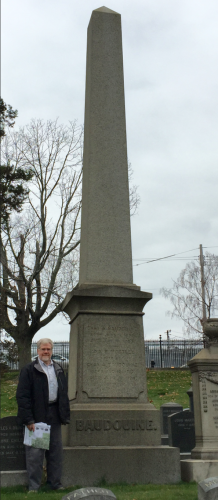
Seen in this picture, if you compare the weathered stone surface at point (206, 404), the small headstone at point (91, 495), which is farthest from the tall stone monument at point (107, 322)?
the small headstone at point (91, 495)

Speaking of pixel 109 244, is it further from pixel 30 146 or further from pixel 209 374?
pixel 30 146

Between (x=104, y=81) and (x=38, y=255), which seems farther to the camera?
(x=38, y=255)

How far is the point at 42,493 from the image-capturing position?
247 inches

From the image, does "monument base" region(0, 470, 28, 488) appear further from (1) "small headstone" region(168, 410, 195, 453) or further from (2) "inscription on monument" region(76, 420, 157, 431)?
(1) "small headstone" region(168, 410, 195, 453)


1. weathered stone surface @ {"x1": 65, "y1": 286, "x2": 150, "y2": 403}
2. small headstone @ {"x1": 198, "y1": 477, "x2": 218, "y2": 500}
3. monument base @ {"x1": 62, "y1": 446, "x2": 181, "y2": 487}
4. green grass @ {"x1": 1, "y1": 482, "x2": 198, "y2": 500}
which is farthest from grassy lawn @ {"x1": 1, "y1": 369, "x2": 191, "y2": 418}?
small headstone @ {"x1": 198, "y1": 477, "x2": 218, "y2": 500}

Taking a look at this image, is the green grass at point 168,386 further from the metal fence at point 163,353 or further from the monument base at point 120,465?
the monument base at point 120,465

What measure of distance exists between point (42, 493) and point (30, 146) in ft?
76.1

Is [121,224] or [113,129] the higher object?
[113,129]

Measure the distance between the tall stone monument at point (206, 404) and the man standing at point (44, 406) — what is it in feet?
5.79

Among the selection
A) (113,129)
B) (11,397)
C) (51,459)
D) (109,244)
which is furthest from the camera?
(11,397)

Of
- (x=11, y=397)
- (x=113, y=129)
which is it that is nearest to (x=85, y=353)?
(x=113, y=129)

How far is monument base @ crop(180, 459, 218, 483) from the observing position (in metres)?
7.29

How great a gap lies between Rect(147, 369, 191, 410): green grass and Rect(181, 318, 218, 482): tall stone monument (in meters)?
10.9

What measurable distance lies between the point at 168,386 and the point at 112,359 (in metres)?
16.9
